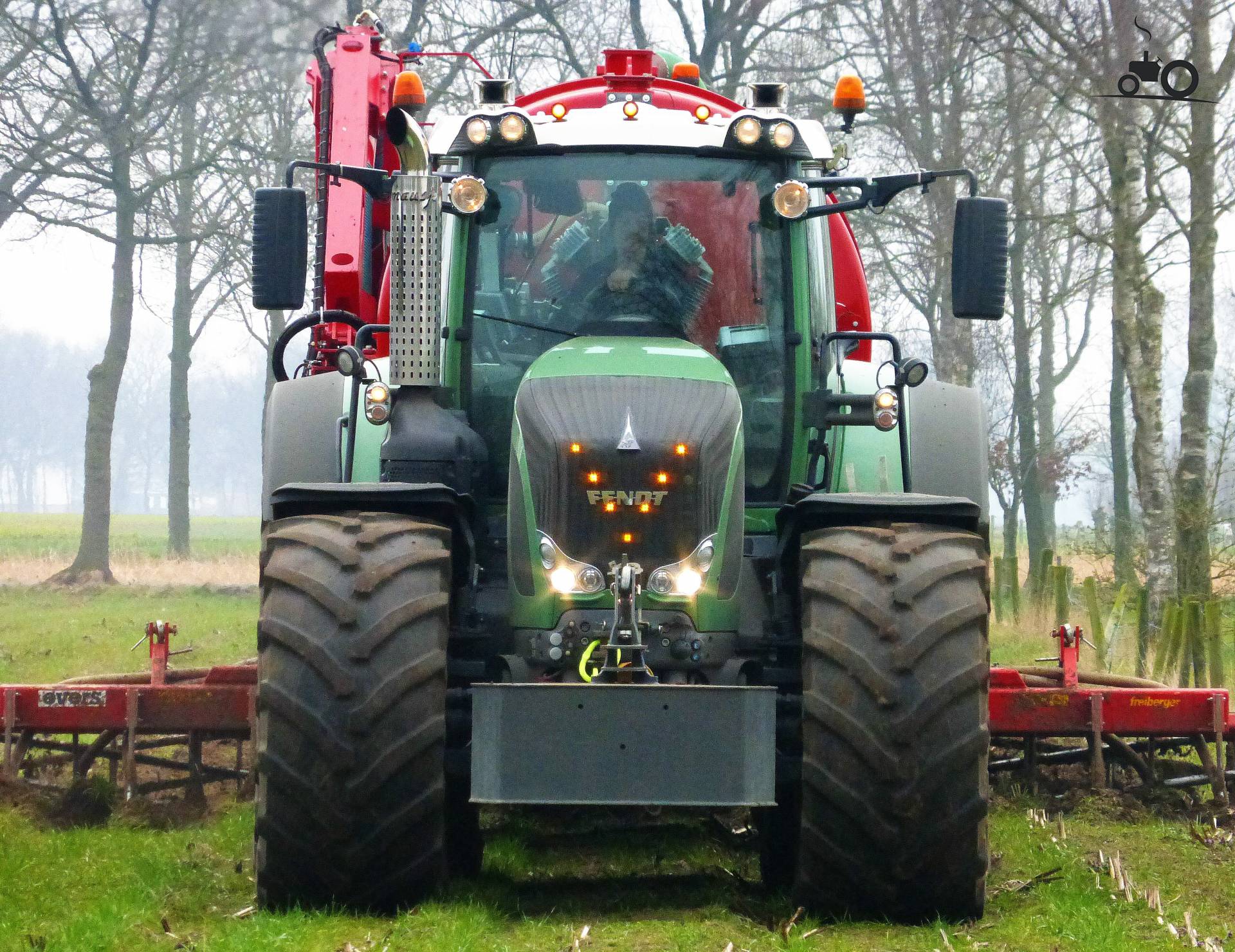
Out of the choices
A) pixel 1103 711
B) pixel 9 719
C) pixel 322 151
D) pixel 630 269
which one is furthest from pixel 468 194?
pixel 322 151

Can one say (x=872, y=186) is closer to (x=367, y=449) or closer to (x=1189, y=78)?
(x=367, y=449)

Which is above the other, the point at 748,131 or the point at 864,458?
the point at 748,131

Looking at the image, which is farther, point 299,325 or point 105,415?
point 105,415

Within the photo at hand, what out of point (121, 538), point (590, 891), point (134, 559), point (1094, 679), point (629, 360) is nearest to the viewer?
point (629, 360)

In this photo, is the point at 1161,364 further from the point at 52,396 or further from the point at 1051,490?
the point at 52,396

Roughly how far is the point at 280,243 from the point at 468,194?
734mm

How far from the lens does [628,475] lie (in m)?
5.34

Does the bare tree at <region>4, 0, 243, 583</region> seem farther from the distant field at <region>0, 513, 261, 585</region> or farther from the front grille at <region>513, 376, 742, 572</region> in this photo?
the front grille at <region>513, 376, 742, 572</region>

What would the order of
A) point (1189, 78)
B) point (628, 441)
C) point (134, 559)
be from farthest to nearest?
point (134, 559) → point (1189, 78) → point (628, 441)

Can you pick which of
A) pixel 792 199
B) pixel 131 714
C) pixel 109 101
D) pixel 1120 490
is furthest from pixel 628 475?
pixel 1120 490

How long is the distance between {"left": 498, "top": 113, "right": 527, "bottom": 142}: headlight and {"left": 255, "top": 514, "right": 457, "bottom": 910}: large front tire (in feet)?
5.90

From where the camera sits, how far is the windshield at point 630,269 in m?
6.11

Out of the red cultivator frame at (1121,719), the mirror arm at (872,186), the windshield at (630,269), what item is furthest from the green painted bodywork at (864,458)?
the red cultivator frame at (1121,719)

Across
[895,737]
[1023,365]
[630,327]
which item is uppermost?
[1023,365]
